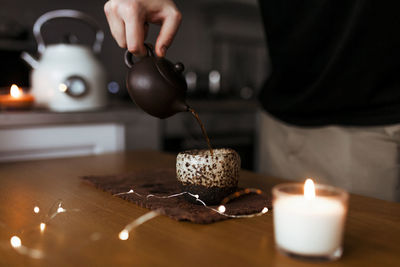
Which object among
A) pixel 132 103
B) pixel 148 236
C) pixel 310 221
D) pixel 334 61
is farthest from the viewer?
pixel 132 103

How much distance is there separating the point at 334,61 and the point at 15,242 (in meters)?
0.94

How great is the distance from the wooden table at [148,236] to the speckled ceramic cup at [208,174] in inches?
3.0

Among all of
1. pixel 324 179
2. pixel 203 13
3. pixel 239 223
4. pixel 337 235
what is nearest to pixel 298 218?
pixel 337 235

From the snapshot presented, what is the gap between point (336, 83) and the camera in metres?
1.20

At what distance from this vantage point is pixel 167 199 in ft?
2.39

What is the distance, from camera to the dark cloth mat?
0.63 m

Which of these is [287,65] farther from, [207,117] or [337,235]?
[207,117]

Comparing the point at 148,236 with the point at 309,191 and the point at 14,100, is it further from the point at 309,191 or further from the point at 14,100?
the point at 14,100

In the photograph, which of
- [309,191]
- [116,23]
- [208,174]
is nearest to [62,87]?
[116,23]

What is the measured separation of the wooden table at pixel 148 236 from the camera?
47 centimetres

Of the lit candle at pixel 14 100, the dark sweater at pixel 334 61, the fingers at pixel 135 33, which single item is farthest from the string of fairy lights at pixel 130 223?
the lit candle at pixel 14 100

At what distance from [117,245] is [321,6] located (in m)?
0.95

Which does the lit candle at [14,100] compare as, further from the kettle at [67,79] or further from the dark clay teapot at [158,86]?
the dark clay teapot at [158,86]

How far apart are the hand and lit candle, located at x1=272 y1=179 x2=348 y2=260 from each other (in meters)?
0.51
